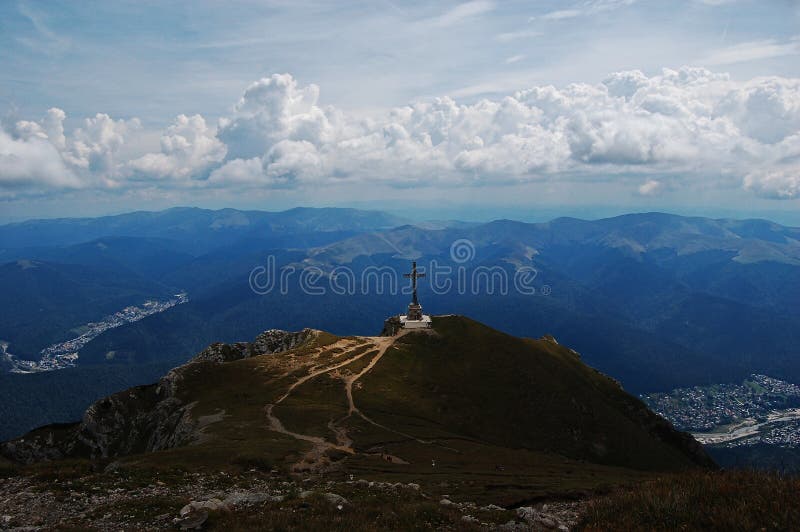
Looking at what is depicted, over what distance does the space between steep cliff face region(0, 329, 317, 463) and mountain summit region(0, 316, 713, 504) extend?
0.24 meters

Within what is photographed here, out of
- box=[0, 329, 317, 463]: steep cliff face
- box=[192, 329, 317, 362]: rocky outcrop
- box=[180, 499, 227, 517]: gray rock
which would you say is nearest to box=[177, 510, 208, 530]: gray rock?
box=[180, 499, 227, 517]: gray rock

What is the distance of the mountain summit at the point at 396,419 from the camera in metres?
49.2

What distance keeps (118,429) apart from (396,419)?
51617 mm

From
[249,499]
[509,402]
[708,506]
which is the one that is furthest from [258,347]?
[708,506]

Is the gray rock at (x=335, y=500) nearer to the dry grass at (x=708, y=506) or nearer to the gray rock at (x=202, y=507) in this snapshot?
the gray rock at (x=202, y=507)

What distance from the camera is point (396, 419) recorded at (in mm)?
73250

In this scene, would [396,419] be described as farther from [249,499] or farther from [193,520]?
[193,520]

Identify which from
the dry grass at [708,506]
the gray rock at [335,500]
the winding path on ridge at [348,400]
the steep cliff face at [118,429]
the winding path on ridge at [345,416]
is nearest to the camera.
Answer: the dry grass at [708,506]

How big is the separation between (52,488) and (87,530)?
11.9 metres

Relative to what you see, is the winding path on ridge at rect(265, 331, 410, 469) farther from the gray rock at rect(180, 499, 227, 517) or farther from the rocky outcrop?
the gray rock at rect(180, 499, 227, 517)

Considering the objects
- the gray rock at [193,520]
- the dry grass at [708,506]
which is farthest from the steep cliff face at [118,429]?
the dry grass at [708,506]

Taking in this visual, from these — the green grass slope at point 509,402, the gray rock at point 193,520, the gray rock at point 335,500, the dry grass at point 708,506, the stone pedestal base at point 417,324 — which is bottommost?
the green grass slope at point 509,402

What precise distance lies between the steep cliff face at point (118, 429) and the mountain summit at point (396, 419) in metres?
0.24

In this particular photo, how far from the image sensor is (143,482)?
3125 cm
